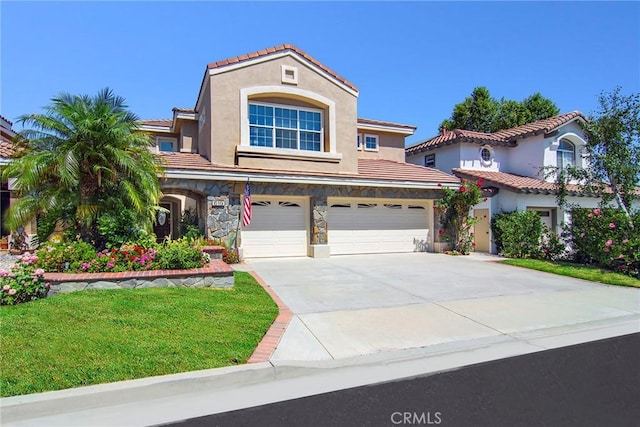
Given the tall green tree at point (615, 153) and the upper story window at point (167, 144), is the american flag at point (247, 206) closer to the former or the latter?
the upper story window at point (167, 144)

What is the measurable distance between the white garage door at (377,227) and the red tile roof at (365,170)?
4.18ft

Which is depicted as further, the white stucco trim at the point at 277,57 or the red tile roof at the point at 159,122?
the red tile roof at the point at 159,122

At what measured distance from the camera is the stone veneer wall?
1338cm

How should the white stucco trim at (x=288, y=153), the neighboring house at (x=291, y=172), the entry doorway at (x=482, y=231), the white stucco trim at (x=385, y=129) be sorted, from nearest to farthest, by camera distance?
the neighboring house at (x=291, y=172)
the white stucco trim at (x=288, y=153)
the entry doorway at (x=482, y=231)
the white stucco trim at (x=385, y=129)

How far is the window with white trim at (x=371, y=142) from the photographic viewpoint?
67.9 feet

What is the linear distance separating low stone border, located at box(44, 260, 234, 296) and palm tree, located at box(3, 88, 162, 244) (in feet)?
6.33

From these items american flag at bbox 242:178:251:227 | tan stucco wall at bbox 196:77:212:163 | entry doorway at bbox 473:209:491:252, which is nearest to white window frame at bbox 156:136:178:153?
tan stucco wall at bbox 196:77:212:163

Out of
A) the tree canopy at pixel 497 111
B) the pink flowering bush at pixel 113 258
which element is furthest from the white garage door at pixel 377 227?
the tree canopy at pixel 497 111

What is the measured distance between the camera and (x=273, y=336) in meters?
5.51

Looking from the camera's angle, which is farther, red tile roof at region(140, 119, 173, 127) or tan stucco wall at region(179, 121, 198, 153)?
red tile roof at region(140, 119, 173, 127)

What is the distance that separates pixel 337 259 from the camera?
14344mm

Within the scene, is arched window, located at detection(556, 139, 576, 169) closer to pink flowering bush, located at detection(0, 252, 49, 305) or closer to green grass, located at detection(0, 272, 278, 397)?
green grass, located at detection(0, 272, 278, 397)

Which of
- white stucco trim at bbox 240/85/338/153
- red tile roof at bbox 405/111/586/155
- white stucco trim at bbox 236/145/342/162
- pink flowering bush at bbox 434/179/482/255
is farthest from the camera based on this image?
red tile roof at bbox 405/111/586/155

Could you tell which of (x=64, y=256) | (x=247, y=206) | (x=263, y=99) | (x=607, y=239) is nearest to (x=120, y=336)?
(x=64, y=256)
